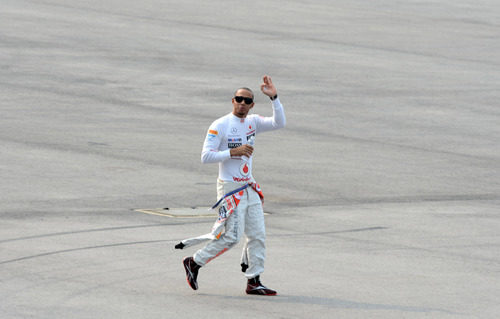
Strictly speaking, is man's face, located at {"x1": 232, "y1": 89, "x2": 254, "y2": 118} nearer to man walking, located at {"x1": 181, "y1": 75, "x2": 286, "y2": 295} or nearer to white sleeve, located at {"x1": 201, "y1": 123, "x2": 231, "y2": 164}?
man walking, located at {"x1": 181, "y1": 75, "x2": 286, "y2": 295}

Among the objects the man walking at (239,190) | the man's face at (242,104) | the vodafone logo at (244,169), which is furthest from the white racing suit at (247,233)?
the man's face at (242,104)

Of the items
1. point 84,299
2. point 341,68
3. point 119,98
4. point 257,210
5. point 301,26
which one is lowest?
point 84,299

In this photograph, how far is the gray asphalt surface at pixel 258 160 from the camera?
12.0 m

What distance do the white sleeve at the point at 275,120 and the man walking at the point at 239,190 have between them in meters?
0.02

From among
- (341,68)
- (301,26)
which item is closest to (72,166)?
(341,68)

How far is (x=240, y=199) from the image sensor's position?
38.8 feet

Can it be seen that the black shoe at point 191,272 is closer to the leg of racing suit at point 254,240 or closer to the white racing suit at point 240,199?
the white racing suit at point 240,199

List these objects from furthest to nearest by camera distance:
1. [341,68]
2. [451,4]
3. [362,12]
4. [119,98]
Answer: [451,4], [362,12], [341,68], [119,98]

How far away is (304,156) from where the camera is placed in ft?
73.9

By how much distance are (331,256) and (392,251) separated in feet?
3.02

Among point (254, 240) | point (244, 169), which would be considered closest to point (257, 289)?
point (254, 240)

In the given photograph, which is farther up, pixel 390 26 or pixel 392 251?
pixel 390 26

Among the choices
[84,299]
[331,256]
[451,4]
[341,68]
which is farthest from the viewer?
[451,4]

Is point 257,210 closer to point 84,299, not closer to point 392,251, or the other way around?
point 84,299
